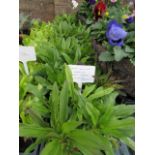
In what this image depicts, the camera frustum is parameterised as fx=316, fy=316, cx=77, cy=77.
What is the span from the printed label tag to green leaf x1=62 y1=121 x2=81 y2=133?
26 centimetres

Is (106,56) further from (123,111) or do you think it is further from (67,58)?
(123,111)

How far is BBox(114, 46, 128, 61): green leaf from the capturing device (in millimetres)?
1336

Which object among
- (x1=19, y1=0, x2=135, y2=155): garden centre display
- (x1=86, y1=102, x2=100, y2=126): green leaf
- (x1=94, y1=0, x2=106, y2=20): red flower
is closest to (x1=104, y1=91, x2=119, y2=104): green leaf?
(x1=19, y1=0, x2=135, y2=155): garden centre display

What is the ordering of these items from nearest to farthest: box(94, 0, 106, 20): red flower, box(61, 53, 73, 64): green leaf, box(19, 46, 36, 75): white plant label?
box(19, 46, 36, 75): white plant label
box(61, 53, 73, 64): green leaf
box(94, 0, 106, 20): red flower

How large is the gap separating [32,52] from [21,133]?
0.48 m

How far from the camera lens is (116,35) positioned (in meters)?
1.37

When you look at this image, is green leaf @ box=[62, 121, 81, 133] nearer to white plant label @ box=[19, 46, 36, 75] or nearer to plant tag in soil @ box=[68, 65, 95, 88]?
plant tag in soil @ box=[68, 65, 95, 88]

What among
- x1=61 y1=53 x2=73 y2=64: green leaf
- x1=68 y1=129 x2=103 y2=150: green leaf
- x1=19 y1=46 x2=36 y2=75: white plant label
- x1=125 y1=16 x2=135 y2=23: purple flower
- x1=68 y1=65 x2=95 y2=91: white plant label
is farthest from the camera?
x1=125 y1=16 x2=135 y2=23: purple flower

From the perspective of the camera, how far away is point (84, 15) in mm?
2492

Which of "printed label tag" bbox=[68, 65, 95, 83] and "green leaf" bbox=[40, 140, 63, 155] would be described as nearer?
"green leaf" bbox=[40, 140, 63, 155]

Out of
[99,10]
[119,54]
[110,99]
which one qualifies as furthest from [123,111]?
[99,10]

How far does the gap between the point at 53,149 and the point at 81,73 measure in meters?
0.33
